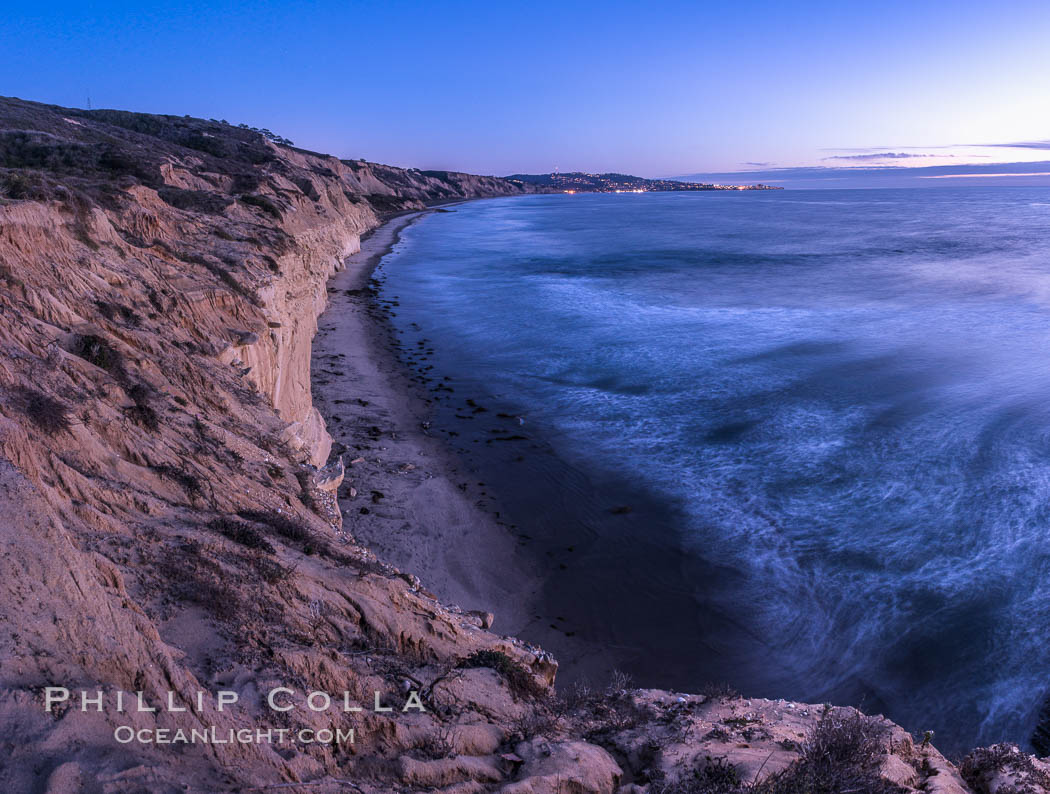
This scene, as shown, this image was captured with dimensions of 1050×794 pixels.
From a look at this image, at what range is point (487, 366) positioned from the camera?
27109 mm

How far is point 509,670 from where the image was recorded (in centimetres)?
682

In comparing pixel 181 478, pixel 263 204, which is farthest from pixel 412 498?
pixel 263 204

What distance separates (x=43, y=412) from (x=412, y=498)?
877 cm

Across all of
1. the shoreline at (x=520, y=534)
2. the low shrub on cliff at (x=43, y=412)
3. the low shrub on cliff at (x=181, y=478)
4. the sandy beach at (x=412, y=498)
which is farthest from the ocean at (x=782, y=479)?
the low shrub on cliff at (x=43, y=412)

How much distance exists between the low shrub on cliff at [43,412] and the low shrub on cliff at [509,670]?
497cm

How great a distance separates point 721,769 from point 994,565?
11412 mm

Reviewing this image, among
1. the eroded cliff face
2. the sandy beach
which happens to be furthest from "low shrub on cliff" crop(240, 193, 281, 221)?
the eroded cliff face

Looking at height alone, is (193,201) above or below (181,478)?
above

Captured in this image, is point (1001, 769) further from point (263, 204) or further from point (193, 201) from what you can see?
point (263, 204)

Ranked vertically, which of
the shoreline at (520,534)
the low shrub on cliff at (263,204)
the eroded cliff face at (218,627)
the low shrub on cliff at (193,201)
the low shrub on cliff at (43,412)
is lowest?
the shoreline at (520,534)

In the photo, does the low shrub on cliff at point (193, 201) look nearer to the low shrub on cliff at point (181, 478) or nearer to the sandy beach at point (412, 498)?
the sandy beach at point (412, 498)

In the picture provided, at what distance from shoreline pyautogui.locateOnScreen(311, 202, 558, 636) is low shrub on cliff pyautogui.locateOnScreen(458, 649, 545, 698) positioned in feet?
11.7

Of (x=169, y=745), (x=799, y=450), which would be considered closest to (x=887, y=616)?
(x=799, y=450)

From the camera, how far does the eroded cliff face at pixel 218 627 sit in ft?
13.2
